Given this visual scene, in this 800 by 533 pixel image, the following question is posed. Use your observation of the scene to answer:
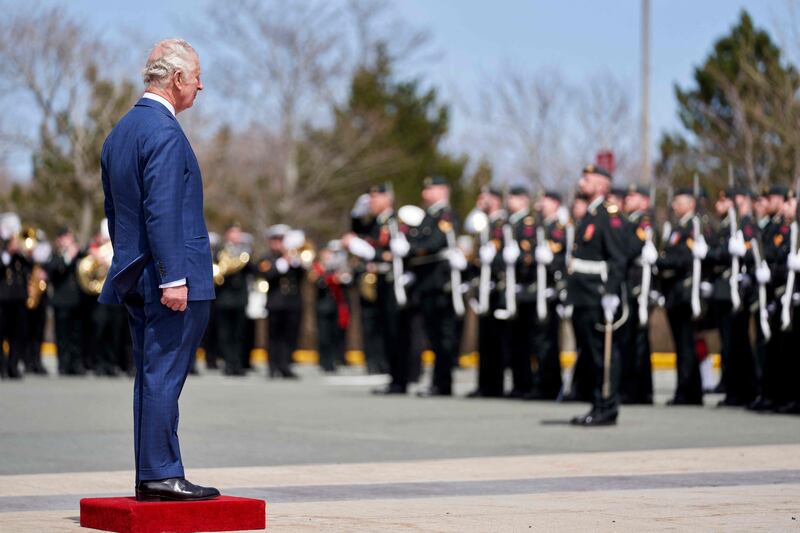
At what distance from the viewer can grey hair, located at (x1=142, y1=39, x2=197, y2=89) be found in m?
7.46

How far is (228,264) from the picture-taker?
25.5 metres

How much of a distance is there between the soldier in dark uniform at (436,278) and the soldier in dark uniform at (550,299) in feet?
3.35

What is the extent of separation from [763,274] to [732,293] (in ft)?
2.73

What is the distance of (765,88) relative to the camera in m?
34.8

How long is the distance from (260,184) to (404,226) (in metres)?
35.1

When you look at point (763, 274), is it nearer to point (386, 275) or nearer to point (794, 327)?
point (794, 327)

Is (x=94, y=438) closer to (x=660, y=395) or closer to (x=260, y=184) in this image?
(x=660, y=395)

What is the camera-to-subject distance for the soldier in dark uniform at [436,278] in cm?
1903

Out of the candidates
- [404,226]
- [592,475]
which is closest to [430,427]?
[592,475]

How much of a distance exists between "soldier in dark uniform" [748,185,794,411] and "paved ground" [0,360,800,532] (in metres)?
0.40

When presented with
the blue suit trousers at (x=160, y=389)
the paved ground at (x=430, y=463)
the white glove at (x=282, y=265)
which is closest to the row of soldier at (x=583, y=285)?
the paved ground at (x=430, y=463)

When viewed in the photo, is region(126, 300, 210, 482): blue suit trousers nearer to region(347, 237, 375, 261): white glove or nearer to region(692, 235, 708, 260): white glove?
region(692, 235, 708, 260): white glove

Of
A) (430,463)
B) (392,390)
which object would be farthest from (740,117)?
(430,463)

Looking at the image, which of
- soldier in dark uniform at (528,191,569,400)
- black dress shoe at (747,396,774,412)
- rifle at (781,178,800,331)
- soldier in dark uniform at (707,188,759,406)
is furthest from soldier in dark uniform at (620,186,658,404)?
rifle at (781,178,800,331)
